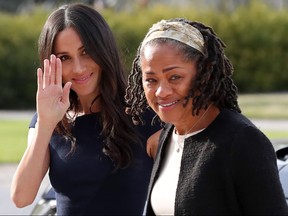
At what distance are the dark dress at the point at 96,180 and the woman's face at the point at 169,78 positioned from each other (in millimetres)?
656

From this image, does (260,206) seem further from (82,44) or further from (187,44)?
(82,44)

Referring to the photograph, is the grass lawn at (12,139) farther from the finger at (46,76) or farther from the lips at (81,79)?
the finger at (46,76)

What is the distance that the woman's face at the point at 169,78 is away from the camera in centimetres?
206

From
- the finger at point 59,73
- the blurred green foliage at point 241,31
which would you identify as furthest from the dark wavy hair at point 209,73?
the blurred green foliage at point 241,31

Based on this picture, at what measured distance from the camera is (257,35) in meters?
24.7

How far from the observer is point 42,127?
103 inches

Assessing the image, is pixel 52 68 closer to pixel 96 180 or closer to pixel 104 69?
pixel 104 69

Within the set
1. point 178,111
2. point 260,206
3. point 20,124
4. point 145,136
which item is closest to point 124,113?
point 145,136

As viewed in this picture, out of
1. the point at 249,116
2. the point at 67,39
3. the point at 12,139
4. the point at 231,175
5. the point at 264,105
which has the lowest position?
the point at 231,175

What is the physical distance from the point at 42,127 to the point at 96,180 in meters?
0.28

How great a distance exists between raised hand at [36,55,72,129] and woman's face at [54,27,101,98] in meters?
0.11

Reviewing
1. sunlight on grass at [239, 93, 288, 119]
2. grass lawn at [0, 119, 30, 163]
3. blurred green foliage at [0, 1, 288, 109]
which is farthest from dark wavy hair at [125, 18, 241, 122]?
blurred green foliage at [0, 1, 288, 109]

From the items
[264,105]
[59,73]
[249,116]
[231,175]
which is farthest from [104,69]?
[264,105]

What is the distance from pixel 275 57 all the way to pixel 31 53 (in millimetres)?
8014
